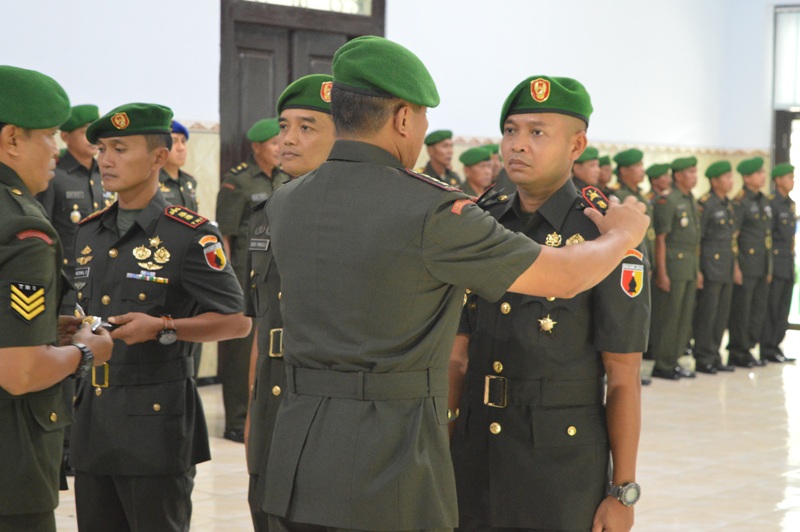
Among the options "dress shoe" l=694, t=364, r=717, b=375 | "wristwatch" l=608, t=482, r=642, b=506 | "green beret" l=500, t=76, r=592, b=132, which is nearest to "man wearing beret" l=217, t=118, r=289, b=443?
"green beret" l=500, t=76, r=592, b=132

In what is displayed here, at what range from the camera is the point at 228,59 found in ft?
25.8

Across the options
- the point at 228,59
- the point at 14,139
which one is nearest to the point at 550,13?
the point at 228,59

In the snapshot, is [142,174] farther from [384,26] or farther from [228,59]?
[384,26]

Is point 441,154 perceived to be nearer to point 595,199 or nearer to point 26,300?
point 595,199

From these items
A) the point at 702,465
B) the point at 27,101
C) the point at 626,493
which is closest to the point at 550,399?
the point at 626,493

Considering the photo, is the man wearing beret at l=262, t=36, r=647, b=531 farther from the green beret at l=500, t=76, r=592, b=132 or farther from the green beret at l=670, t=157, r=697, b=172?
the green beret at l=670, t=157, r=697, b=172

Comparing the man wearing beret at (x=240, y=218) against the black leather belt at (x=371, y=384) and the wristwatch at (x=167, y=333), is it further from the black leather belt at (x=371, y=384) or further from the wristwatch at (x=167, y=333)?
the black leather belt at (x=371, y=384)

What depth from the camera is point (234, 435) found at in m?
6.22

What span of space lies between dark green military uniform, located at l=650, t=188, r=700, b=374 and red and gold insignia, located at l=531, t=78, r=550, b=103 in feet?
20.9

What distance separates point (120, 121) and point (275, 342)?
2.51 ft

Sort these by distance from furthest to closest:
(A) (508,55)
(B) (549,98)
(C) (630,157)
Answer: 1. (A) (508,55)
2. (C) (630,157)
3. (B) (549,98)

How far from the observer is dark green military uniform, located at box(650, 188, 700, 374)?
29.1 feet

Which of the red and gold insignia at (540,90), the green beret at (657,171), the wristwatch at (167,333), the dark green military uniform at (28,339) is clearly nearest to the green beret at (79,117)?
the wristwatch at (167,333)

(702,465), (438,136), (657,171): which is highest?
(438,136)
